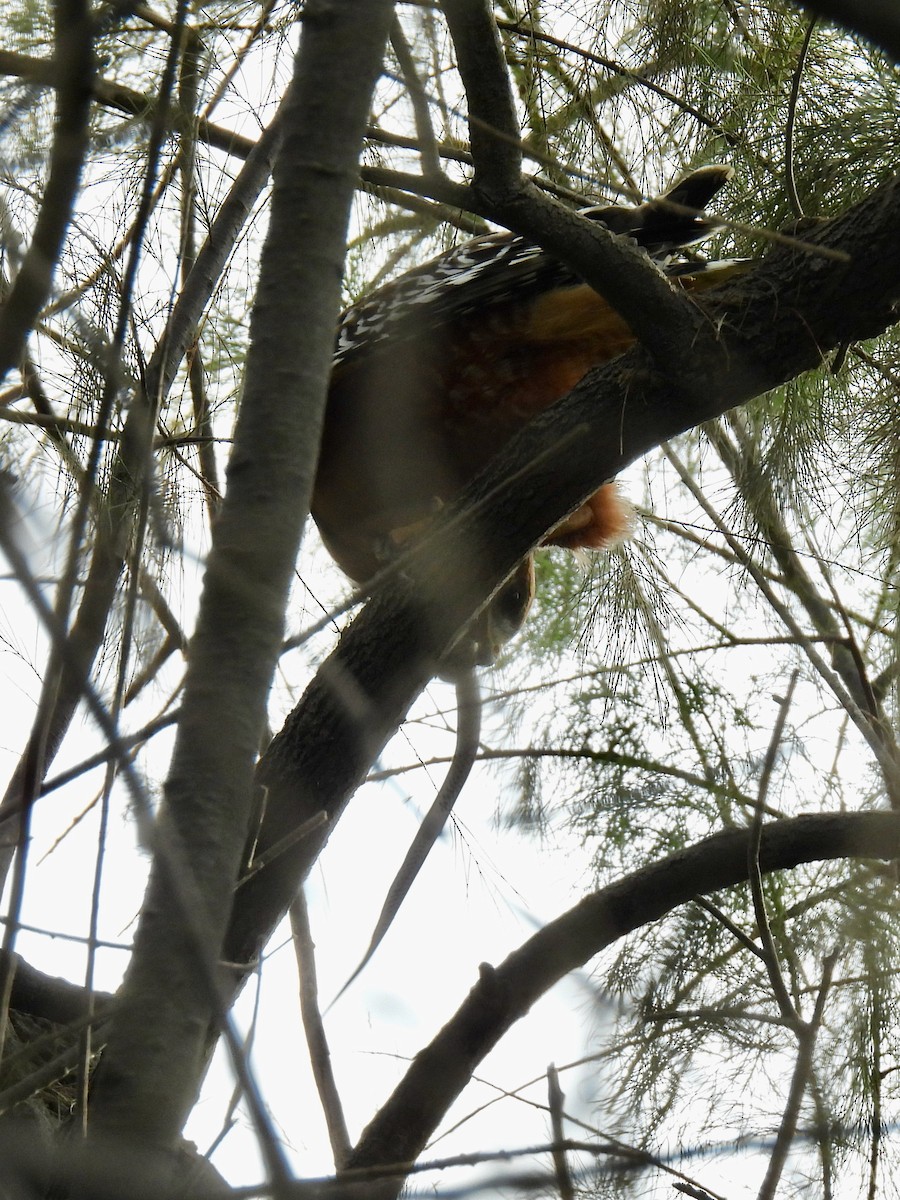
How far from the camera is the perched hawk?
2979 millimetres

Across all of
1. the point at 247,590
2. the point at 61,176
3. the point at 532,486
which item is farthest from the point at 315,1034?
the point at 61,176

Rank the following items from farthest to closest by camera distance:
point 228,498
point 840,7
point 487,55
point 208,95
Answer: point 208,95 < point 487,55 < point 228,498 < point 840,7

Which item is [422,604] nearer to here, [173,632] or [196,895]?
[173,632]

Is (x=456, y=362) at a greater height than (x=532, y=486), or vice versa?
(x=456, y=362)

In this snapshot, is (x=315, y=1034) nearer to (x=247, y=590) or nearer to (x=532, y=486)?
(x=532, y=486)

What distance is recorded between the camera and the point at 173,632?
8.38 feet

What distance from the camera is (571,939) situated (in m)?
2.62

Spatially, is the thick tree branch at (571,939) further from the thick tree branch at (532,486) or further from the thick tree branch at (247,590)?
the thick tree branch at (247,590)

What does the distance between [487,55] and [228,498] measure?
3.75 ft

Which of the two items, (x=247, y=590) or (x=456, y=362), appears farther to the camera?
(x=456, y=362)

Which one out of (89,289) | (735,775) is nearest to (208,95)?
(89,289)

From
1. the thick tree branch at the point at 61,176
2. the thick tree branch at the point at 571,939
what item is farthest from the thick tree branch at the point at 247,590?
the thick tree branch at the point at 571,939

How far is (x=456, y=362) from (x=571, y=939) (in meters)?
1.44

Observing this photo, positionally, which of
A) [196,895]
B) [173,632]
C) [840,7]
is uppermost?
[173,632]
